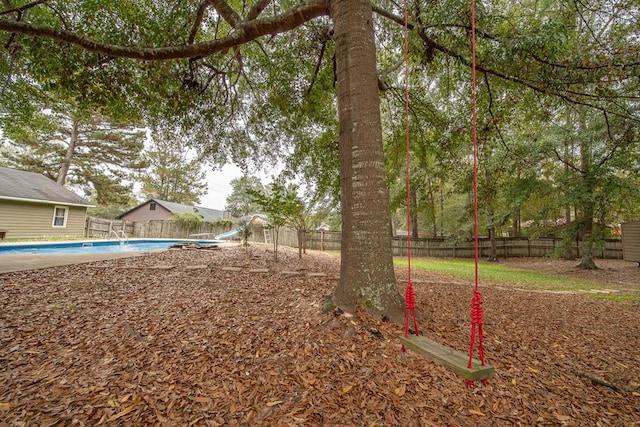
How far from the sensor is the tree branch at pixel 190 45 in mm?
3242

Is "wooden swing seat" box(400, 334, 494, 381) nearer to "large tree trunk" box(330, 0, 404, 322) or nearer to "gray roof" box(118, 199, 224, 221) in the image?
"large tree trunk" box(330, 0, 404, 322)

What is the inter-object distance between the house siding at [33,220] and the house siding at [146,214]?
836 cm

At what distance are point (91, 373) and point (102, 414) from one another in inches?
21.1

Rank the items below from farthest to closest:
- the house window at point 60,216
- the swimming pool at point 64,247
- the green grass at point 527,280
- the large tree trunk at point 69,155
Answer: the large tree trunk at point 69,155, the house window at point 60,216, the swimming pool at point 64,247, the green grass at point 527,280

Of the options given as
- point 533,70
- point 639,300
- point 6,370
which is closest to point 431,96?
point 533,70

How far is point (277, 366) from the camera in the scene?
2061mm

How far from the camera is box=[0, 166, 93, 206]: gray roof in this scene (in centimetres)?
1237

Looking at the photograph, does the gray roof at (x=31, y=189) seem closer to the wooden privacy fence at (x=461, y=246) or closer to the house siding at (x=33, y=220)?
the house siding at (x=33, y=220)

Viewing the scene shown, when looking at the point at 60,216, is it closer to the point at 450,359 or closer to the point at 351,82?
the point at 351,82

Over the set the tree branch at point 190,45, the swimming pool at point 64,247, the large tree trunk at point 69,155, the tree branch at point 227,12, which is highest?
the large tree trunk at point 69,155

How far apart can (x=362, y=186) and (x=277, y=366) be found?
5.73ft

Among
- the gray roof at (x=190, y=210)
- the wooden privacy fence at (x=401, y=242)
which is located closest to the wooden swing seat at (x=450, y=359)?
the wooden privacy fence at (x=401, y=242)

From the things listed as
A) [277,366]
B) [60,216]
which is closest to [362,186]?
[277,366]

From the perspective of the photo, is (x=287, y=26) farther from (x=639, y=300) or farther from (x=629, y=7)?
(x=639, y=300)
